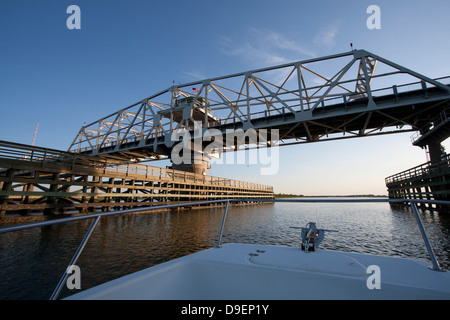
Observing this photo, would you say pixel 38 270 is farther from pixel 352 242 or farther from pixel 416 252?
pixel 416 252

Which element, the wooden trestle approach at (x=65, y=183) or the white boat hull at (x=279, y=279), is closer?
the white boat hull at (x=279, y=279)

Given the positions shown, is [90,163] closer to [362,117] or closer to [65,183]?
[65,183]

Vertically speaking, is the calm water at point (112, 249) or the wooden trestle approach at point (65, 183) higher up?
the wooden trestle approach at point (65, 183)

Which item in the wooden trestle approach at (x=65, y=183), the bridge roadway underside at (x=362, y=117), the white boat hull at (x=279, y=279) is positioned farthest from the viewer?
the bridge roadway underside at (x=362, y=117)


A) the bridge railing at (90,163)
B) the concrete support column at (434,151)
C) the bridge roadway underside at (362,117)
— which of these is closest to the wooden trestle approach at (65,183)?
the bridge railing at (90,163)

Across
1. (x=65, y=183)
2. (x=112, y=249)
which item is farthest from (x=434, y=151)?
(x=65, y=183)

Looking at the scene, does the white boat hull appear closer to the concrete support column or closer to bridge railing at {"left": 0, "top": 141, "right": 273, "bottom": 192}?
bridge railing at {"left": 0, "top": 141, "right": 273, "bottom": 192}

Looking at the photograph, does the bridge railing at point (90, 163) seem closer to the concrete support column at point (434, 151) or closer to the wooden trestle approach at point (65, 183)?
the wooden trestle approach at point (65, 183)

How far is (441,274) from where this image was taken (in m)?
2.22

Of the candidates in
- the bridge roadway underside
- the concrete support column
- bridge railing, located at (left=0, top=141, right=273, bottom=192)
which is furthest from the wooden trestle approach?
the concrete support column

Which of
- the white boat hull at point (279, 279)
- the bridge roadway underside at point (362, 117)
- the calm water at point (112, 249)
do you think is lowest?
the calm water at point (112, 249)
